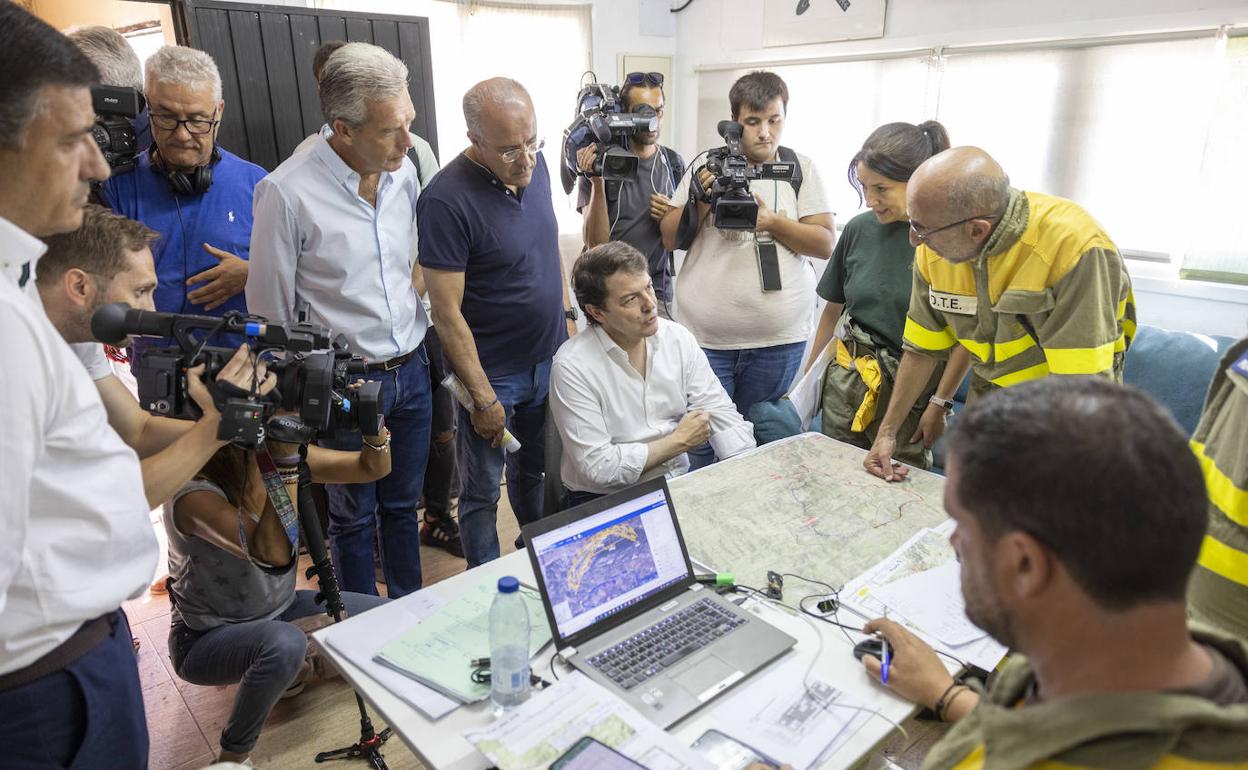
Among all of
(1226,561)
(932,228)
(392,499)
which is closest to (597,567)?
(1226,561)

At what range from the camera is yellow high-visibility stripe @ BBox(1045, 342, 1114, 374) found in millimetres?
1727

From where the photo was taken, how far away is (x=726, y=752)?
3.83 ft

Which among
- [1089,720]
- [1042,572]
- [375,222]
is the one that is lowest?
[1089,720]

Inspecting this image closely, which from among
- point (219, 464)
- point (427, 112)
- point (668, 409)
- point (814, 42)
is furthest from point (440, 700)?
point (814, 42)

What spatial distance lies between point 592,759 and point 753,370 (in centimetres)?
188

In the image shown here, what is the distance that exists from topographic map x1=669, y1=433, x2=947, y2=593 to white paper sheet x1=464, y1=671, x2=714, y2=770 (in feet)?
1.64

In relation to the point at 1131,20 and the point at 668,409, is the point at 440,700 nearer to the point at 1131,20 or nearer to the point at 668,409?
the point at 668,409

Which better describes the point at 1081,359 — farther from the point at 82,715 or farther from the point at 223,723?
the point at 223,723

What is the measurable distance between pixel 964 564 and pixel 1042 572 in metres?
0.11

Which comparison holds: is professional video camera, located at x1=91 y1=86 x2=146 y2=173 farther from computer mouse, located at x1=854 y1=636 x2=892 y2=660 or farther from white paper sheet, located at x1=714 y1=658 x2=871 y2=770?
computer mouse, located at x1=854 y1=636 x2=892 y2=660

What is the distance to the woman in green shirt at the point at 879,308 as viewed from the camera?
90.5 inches

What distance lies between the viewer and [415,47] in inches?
135

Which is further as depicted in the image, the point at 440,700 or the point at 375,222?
the point at 375,222

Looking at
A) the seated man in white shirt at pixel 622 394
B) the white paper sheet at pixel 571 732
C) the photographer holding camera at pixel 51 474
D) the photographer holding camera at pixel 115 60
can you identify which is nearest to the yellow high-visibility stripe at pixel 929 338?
the seated man in white shirt at pixel 622 394
